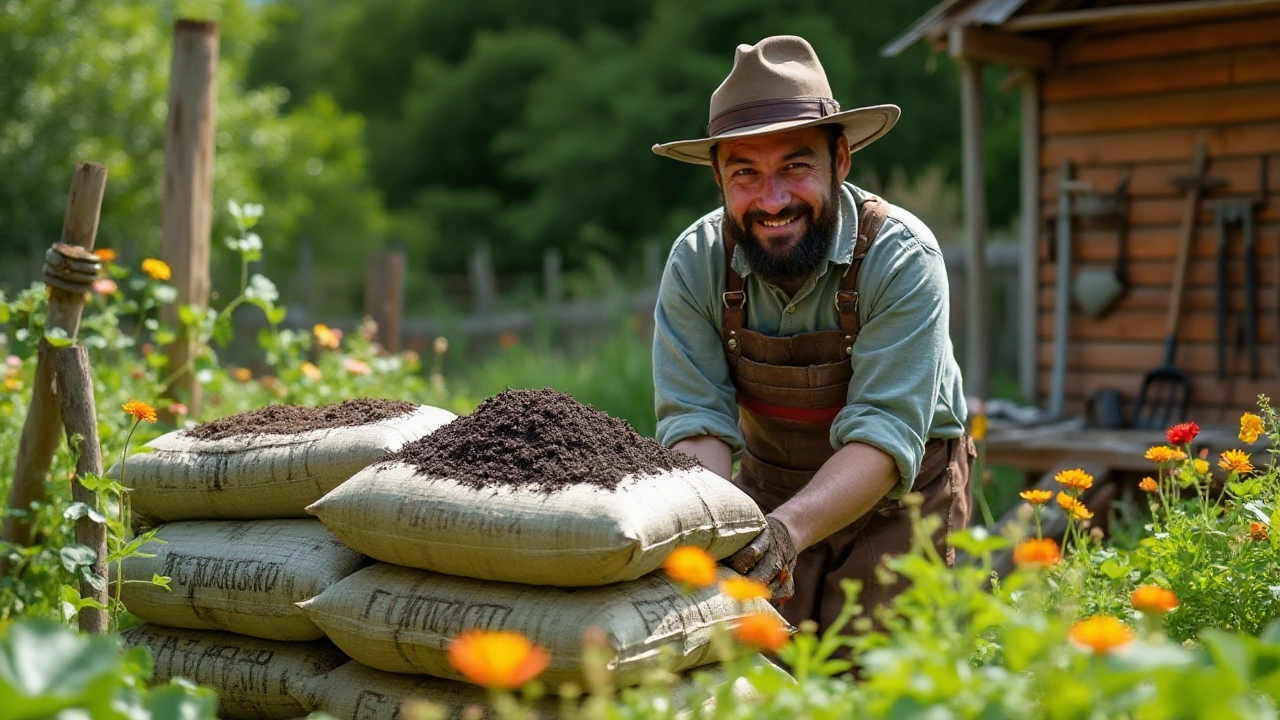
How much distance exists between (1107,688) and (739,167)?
1.80 metres

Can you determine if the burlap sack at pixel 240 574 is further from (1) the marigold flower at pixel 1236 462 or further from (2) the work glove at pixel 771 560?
(1) the marigold flower at pixel 1236 462

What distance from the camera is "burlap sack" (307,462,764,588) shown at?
6.59ft

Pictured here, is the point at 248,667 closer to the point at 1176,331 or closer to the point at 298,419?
the point at 298,419

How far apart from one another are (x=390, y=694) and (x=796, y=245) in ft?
4.15

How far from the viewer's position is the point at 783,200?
283 centimetres

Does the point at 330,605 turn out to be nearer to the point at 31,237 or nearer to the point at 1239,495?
the point at 1239,495

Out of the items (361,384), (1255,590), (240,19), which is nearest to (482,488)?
(1255,590)

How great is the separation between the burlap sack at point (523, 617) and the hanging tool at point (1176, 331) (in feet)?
16.1

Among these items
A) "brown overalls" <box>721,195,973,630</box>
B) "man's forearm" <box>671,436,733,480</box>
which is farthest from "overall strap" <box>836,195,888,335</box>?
"man's forearm" <box>671,436,733,480</box>

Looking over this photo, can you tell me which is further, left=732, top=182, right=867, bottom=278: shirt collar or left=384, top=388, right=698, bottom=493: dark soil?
left=732, top=182, right=867, bottom=278: shirt collar

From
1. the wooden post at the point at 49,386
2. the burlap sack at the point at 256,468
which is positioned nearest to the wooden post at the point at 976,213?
the burlap sack at the point at 256,468

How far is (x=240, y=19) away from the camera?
736 inches

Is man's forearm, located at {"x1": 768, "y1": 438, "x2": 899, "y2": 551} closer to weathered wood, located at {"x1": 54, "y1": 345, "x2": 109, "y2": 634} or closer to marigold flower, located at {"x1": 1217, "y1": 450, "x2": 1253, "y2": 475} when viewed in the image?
marigold flower, located at {"x1": 1217, "y1": 450, "x2": 1253, "y2": 475}

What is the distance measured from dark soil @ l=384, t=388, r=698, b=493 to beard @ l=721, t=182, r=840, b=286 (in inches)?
26.5
